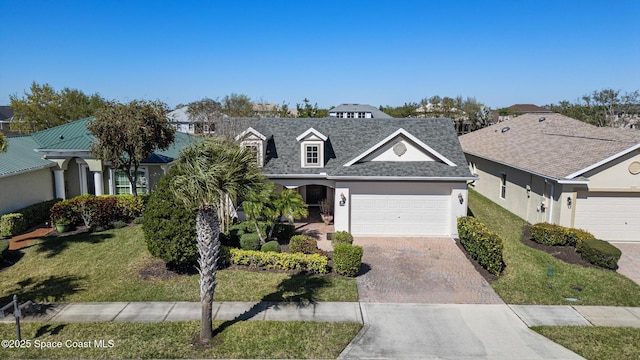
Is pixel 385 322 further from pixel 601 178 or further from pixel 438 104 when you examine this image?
pixel 438 104

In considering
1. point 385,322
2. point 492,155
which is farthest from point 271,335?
point 492,155

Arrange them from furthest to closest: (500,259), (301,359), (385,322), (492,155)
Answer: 1. (492,155)
2. (500,259)
3. (385,322)
4. (301,359)

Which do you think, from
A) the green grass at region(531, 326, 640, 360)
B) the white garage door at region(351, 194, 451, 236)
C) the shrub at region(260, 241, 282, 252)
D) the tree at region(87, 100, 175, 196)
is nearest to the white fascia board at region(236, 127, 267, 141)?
the tree at region(87, 100, 175, 196)

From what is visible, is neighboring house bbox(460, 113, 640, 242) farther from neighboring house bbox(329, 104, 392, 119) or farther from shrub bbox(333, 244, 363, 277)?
neighboring house bbox(329, 104, 392, 119)

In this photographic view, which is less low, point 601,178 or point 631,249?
point 601,178

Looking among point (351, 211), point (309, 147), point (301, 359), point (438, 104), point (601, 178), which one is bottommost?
point (301, 359)

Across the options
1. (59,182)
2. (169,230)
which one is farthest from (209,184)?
(59,182)

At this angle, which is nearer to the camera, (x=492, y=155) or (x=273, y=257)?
(x=273, y=257)
